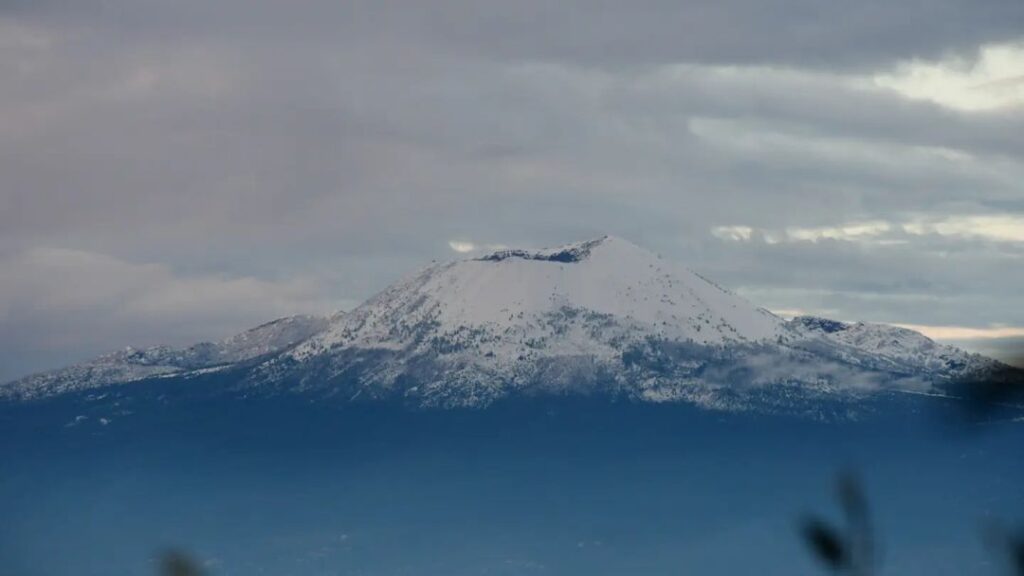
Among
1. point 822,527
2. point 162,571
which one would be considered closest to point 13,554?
point 162,571

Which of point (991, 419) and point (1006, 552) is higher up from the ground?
point (991, 419)

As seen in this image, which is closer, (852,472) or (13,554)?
(852,472)

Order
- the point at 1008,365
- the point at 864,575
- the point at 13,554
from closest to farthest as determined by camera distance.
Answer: the point at 1008,365, the point at 864,575, the point at 13,554

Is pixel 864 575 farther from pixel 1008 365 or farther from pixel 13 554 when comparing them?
pixel 13 554

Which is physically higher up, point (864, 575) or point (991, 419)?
point (991, 419)

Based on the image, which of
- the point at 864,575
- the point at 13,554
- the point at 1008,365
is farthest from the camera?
the point at 13,554

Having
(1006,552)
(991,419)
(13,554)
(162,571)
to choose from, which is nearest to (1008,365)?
(991,419)

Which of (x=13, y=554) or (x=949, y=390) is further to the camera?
(x=13, y=554)

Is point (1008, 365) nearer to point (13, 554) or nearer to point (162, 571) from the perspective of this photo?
point (162, 571)
